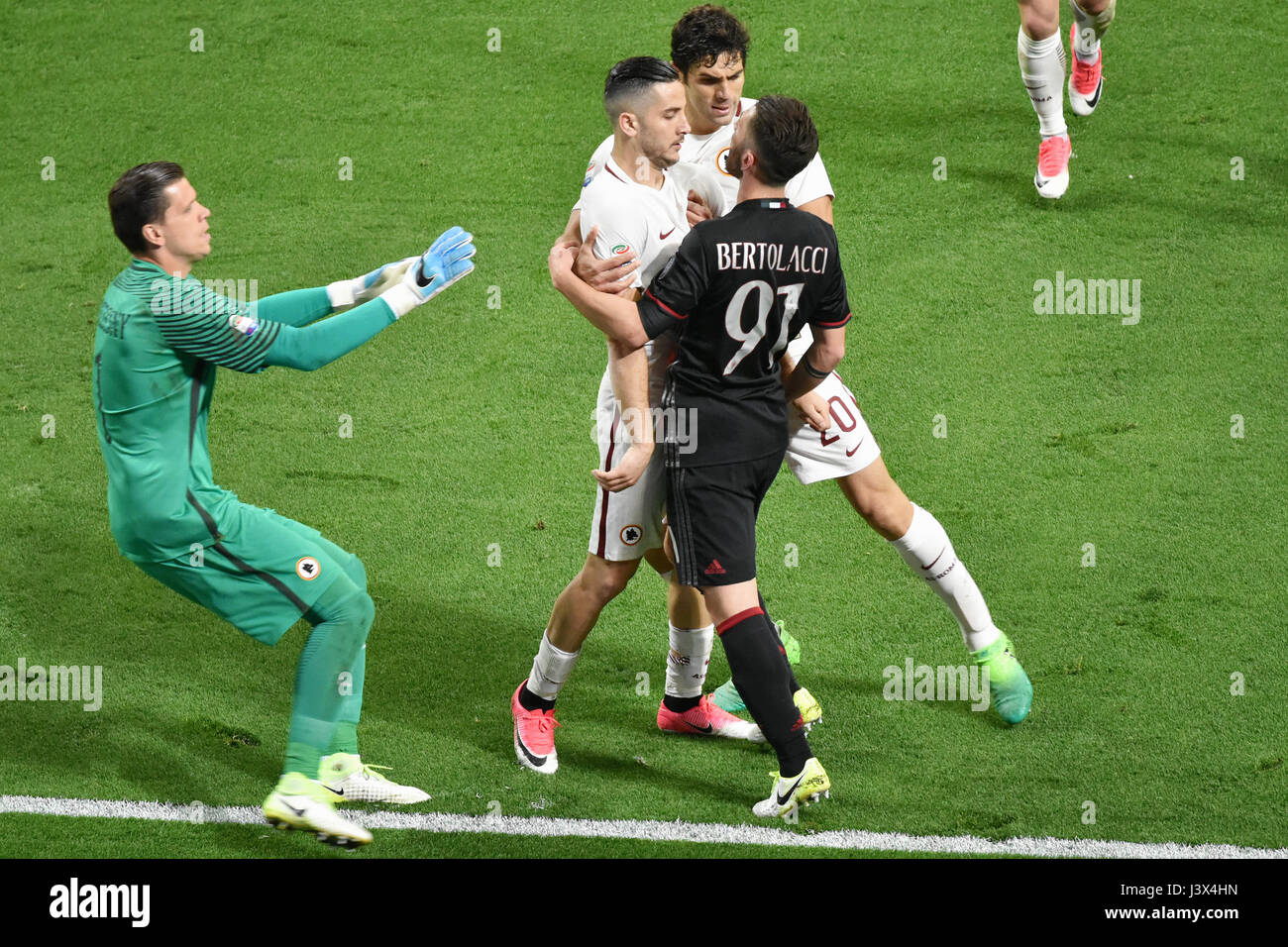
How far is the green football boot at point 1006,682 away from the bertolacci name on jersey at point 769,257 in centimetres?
158

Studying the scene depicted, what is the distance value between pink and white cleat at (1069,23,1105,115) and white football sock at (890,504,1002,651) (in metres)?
4.48

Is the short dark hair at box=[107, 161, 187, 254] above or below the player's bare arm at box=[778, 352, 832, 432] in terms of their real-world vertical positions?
above

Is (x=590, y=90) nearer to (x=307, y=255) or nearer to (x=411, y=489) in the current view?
(x=307, y=255)

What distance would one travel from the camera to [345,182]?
858 centimetres

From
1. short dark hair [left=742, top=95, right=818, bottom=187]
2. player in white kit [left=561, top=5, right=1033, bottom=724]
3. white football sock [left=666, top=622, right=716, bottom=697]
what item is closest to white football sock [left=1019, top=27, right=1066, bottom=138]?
player in white kit [left=561, top=5, right=1033, bottom=724]

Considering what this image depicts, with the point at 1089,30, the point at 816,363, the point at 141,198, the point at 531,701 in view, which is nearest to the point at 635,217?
the point at 816,363

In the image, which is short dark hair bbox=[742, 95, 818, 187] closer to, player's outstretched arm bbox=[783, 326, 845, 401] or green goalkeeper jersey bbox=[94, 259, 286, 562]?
player's outstretched arm bbox=[783, 326, 845, 401]

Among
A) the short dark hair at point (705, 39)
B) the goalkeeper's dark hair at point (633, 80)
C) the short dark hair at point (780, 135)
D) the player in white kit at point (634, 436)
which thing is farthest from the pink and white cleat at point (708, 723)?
the short dark hair at point (705, 39)

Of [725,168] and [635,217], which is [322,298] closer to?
[635,217]

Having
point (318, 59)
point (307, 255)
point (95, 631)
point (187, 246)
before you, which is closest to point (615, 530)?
point (187, 246)

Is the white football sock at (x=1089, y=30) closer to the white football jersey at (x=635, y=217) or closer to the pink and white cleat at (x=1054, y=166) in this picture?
the pink and white cleat at (x=1054, y=166)

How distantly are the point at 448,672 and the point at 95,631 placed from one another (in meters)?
1.38

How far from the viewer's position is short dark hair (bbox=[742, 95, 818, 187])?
12.7 feet

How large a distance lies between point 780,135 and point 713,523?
111cm
